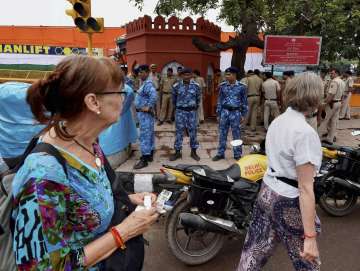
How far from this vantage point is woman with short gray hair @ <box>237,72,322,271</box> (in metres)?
1.82

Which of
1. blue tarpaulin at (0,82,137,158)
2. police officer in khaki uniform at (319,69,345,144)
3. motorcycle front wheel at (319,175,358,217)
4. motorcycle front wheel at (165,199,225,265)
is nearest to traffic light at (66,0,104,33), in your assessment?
blue tarpaulin at (0,82,137,158)

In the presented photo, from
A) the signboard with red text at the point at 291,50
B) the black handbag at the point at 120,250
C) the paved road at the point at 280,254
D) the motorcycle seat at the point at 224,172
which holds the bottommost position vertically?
the paved road at the point at 280,254

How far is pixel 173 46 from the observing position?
34.5 feet

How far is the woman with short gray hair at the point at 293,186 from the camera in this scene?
182 cm

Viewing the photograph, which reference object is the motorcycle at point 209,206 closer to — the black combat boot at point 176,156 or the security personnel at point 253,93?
the black combat boot at point 176,156

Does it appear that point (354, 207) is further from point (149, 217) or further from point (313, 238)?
point (149, 217)

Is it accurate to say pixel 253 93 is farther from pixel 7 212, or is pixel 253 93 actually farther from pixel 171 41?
pixel 7 212

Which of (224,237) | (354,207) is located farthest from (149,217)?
(354,207)

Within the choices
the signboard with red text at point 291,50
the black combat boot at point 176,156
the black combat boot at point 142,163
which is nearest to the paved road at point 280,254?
the black combat boot at point 142,163

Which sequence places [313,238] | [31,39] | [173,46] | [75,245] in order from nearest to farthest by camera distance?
[75,245] < [313,238] < [173,46] < [31,39]

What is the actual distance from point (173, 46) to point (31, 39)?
2350cm

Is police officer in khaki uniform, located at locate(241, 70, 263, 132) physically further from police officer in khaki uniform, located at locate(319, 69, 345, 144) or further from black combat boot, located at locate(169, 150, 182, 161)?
black combat boot, located at locate(169, 150, 182, 161)

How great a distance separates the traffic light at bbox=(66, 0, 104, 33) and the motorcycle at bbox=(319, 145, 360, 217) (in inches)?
174

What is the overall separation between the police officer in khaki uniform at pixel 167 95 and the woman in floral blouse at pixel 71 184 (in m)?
8.76
